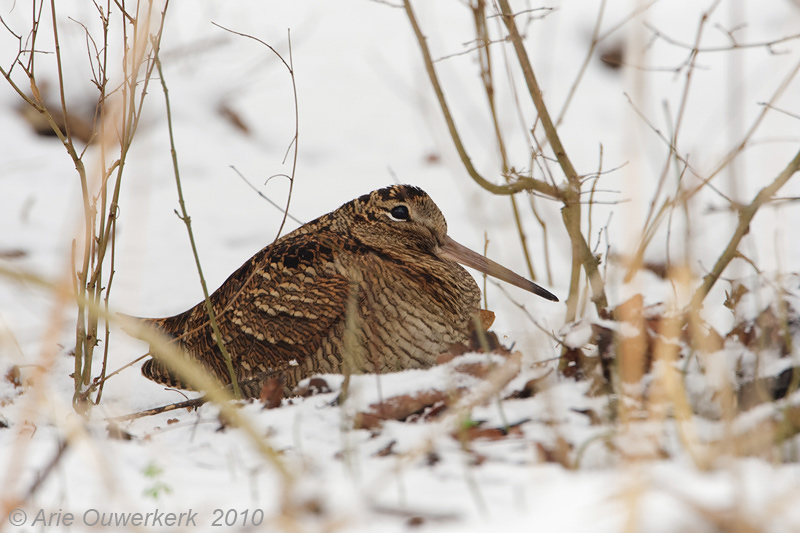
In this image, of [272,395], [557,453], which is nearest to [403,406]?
[272,395]

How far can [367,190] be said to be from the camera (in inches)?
247

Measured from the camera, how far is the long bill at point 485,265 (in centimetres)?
384

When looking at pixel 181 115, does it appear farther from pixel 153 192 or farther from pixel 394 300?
pixel 394 300

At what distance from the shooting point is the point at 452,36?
311 inches

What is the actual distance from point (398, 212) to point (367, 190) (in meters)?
2.40

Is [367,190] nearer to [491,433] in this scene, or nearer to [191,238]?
[191,238]

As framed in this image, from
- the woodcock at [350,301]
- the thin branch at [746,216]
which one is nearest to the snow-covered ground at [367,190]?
the thin branch at [746,216]

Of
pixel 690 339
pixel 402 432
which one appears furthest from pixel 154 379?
pixel 690 339

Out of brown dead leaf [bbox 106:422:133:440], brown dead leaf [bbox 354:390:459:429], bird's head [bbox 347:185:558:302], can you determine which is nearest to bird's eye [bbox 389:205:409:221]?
bird's head [bbox 347:185:558:302]

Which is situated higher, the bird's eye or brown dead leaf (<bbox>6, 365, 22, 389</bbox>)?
the bird's eye

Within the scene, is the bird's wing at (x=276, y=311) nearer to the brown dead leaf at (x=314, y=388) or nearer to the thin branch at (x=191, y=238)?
the thin branch at (x=191, y=238)

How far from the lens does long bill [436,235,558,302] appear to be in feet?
12.6

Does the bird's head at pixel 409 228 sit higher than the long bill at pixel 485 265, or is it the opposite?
the bird's head at pixel 409 228

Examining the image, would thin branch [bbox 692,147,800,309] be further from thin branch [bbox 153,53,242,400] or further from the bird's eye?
thin branch [bbox 153,53,242,400]
